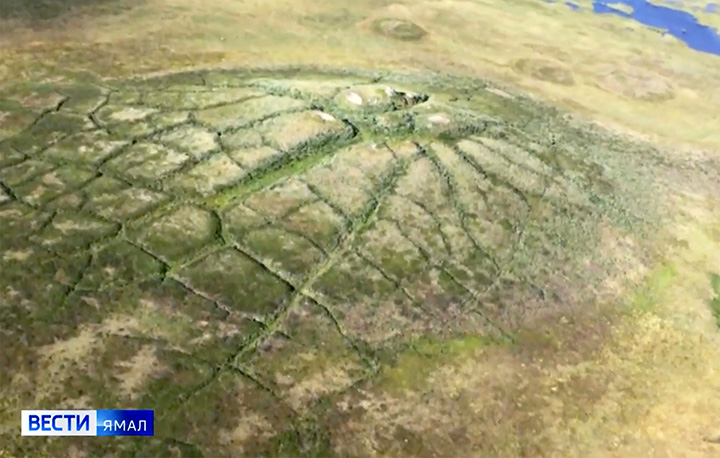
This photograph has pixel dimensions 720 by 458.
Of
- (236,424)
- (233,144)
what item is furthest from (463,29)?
(236,424)

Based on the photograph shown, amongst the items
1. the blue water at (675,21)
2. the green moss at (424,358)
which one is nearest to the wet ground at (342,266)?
the green moss at (424,358)

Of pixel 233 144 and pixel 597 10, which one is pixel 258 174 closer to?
pixel 233 144

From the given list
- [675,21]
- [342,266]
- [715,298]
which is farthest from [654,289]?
[675,21]

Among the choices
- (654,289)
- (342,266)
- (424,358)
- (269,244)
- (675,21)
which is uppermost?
(269,244)

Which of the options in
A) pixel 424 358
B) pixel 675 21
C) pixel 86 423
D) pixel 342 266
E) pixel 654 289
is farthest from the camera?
pixel 675 21

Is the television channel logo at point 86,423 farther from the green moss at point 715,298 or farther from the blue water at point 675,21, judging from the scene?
the blue water at point 675,21

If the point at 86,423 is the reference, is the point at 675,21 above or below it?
below

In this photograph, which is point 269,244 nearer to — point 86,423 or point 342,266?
point 342,266
